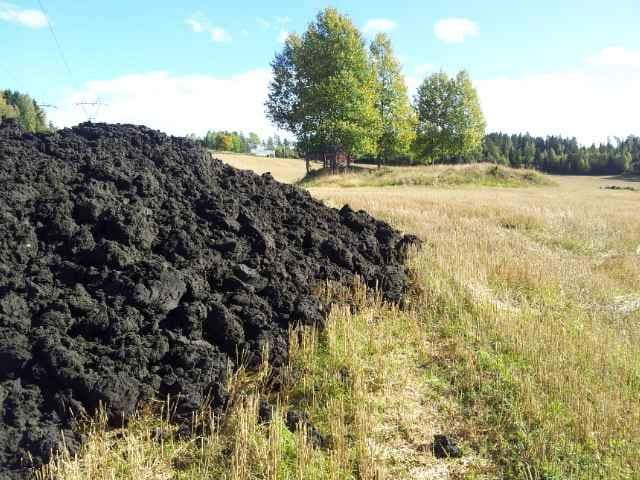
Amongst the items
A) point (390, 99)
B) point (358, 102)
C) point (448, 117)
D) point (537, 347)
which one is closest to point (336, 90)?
point (358, 102)

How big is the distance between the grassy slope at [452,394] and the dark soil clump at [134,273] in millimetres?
357

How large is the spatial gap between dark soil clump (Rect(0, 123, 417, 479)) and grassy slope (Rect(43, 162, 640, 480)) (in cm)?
36

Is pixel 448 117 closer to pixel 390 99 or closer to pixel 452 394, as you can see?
pixel 390 99

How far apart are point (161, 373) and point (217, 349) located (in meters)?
0.58

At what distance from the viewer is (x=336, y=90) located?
34.4m

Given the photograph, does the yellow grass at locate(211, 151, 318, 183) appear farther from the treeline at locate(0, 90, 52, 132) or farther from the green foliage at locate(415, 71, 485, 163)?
the treeline at locate(0, 90, 52, 132)

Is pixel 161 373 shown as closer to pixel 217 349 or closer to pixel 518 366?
pixel 217 349

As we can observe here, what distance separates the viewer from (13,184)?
5.50 metres

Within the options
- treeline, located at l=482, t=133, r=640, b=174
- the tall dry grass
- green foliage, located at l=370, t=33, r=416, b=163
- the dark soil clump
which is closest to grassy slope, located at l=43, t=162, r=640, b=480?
the tall dry grass

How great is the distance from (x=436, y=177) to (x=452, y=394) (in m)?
29.3

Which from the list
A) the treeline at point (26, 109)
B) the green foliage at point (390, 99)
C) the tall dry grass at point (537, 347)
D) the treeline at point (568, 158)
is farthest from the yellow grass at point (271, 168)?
the treeline at point (26, 109)

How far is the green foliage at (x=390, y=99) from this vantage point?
40.4 m

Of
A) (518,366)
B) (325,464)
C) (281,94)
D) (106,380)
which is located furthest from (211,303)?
(281,94)

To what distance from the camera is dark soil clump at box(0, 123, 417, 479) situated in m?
3.82
